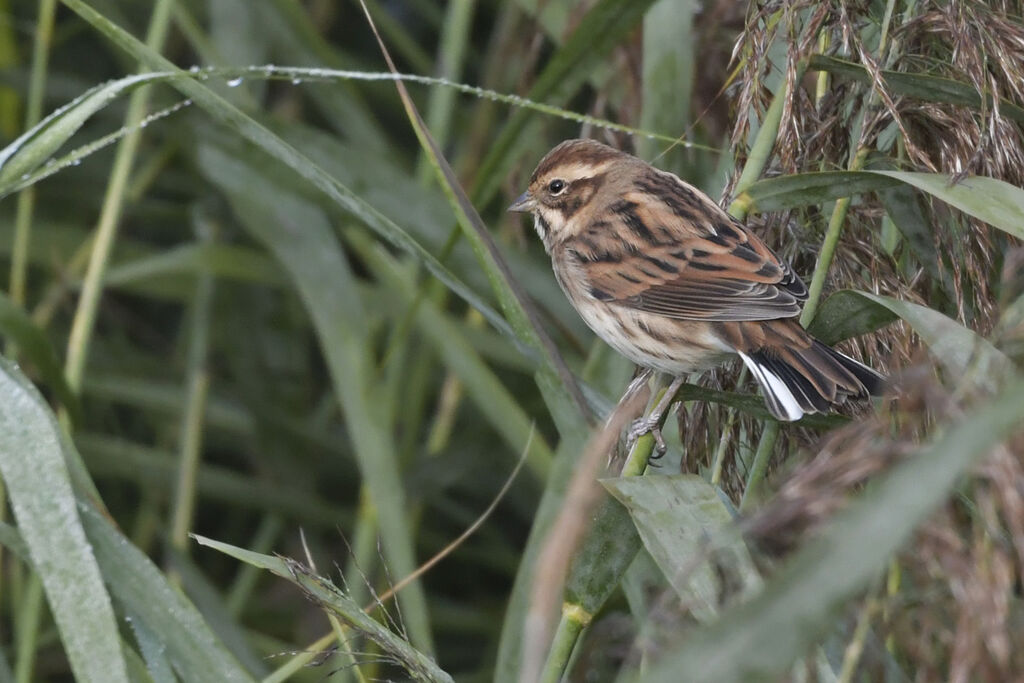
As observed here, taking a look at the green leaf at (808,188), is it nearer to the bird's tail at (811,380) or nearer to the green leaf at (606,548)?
the bird's tail at (811,380)

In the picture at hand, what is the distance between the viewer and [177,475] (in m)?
3.86

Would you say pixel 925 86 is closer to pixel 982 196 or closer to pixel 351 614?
pixel 982 196

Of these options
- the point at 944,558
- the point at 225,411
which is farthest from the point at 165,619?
the point at 225,411

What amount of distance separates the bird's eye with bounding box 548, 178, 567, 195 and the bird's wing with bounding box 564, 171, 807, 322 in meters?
0.12

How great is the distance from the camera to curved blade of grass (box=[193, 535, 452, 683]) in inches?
68.1

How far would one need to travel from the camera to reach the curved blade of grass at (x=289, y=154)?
219cm

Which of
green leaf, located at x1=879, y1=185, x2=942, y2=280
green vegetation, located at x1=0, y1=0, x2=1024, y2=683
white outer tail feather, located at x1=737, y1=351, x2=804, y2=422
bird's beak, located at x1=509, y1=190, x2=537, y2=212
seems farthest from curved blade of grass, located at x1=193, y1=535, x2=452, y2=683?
bird's beak, located at x1=509, y1=190, x2=537, y2=212

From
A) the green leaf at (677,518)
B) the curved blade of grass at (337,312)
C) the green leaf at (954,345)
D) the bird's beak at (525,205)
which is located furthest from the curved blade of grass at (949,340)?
the curved blade of grass at (337,312)

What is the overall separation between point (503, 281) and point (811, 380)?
53cm

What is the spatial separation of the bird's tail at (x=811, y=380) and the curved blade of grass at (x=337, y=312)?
120 centimetres

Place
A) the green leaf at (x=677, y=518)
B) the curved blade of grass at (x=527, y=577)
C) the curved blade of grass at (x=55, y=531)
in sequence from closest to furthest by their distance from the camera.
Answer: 1. the green leaf at (x=677, y=518)
2. the curved blade of grass at (x=55, y=531)
3. the curved blade of grass at (x=527, y=577)

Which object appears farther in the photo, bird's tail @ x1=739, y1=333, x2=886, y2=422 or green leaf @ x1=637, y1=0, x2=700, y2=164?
green leaf @ x1=637, y1=0, x2=700, y2=164

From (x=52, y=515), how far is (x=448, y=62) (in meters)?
1.93

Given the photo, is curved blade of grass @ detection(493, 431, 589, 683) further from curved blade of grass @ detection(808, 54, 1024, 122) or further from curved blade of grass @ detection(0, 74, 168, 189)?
curved blade of grass @ detection(0, 74, 168, 189)
